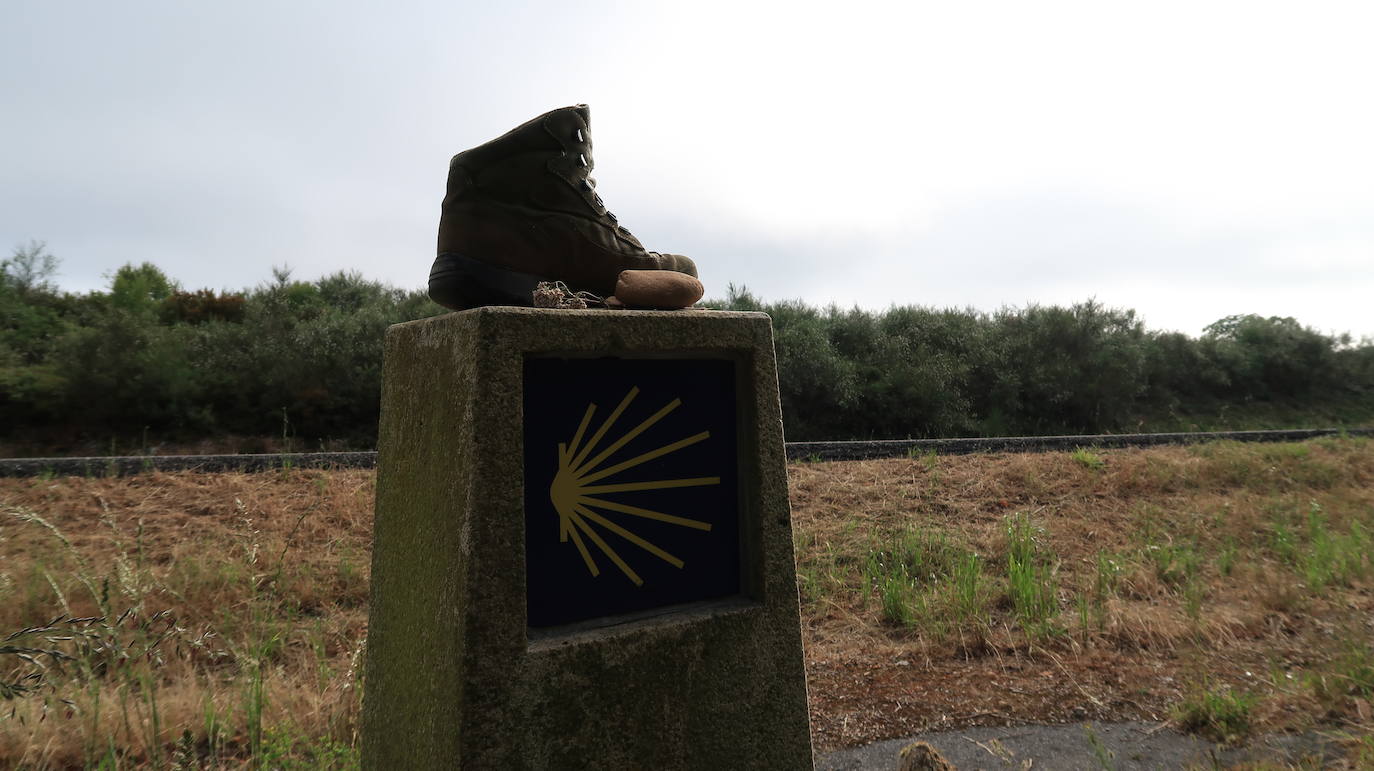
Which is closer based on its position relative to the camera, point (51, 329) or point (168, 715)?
point (168, 715)

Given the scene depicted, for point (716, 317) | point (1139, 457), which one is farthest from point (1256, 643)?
point (1139, 457)

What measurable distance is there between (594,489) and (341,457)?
5.52m

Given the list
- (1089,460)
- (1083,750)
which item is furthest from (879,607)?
(1089,460)

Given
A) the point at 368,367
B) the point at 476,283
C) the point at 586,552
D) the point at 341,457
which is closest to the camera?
the point at 586,552

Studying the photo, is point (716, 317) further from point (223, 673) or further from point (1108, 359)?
point (1108, 359)

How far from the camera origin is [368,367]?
11133 millimetres

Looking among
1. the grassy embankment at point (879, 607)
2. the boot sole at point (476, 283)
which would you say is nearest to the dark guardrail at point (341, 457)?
the grassy embankment at point (879, 607)

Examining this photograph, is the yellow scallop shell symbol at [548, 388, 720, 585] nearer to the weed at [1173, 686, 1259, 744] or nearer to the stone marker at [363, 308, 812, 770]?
the stone marker at [363, 308, 812, 770]

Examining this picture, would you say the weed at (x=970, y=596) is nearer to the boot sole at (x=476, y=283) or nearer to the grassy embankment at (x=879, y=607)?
the grassy embankment at (x=879, y=607)

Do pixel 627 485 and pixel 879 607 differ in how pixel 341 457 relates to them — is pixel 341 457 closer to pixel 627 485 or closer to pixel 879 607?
pixel 879 607

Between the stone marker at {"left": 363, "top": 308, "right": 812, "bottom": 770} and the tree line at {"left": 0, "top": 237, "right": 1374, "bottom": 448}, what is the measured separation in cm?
771

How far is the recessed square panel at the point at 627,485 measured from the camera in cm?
163

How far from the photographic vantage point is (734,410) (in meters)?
1.88

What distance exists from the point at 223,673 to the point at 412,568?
6.39 ft
